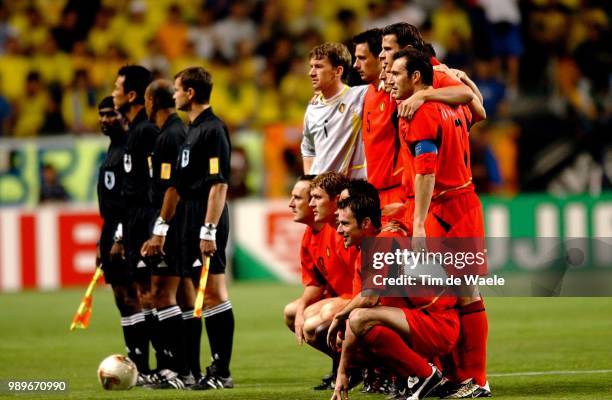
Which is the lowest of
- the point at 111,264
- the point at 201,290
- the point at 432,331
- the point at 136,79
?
the point at 432,331

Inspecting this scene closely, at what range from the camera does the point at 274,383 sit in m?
9.48

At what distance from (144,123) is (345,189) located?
2.32m

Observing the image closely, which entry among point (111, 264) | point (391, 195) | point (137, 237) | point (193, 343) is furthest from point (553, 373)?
point (111, 264)

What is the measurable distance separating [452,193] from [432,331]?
2.93 ft

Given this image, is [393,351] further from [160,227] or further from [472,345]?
[160,227]

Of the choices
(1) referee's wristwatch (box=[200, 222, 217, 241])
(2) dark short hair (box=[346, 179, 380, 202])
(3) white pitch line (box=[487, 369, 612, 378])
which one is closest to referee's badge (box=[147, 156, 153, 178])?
(1) referee's wristwatch (box=[200, 222, 217, 241])

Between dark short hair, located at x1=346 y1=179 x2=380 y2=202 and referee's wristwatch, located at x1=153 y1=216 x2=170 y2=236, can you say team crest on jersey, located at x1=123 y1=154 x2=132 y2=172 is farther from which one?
dark short hair, located at x1=346 y1=179 x2=380 y2=202

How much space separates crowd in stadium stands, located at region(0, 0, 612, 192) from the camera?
18.8 m

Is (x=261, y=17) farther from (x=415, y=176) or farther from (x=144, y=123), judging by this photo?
(x=415, y=176)

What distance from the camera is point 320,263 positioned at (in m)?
8.90

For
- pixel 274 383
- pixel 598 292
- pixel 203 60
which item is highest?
pixel 203 60

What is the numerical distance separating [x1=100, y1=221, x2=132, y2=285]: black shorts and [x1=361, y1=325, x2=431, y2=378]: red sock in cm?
295

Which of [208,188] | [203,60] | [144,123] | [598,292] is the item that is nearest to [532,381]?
[598,292]

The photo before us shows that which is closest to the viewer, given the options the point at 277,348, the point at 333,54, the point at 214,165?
the point at 214,165
